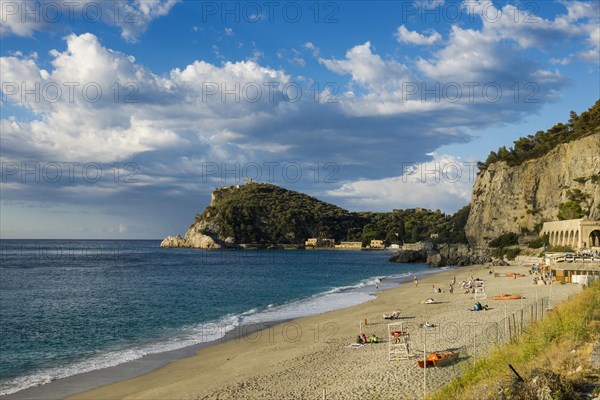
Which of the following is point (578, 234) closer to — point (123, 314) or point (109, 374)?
point (123, 314)

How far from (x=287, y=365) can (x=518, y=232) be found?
85.1 metres

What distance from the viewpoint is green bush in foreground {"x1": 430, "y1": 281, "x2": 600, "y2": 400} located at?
9281mm

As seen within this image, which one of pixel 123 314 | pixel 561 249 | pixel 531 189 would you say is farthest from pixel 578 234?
pixel 123 314

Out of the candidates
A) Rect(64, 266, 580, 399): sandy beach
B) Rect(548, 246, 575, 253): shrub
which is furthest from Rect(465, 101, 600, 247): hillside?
Rect(64, 266, 580, 399): sandy beach

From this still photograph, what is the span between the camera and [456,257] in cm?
9956

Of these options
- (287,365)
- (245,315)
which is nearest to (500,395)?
(287,365)

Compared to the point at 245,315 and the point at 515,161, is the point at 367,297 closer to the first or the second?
the point at 245,315

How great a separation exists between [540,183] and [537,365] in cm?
8843

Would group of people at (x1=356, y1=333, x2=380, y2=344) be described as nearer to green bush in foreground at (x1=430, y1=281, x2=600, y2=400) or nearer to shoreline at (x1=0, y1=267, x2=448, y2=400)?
shoreline at (x1=0, y1=267, x2=448, y2=400)

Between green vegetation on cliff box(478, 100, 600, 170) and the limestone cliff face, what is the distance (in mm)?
3485

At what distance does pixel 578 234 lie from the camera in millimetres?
70438

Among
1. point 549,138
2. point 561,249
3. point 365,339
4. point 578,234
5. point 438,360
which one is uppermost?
point 549,138

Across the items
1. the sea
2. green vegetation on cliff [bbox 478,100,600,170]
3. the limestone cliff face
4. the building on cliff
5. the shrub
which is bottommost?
the sea

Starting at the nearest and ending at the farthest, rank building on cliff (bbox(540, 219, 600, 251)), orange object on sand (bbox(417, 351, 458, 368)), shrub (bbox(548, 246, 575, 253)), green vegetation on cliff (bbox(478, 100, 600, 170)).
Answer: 1. orange object on sand (bbox(417, 351, 458, 368))
2. shrub (bbox(548, 246, 575, 253))
3. building on cliff (bbox(540, 219, 600, 251))
4. green vegetation on cliff (bbox(478, 100, 600, 170))
